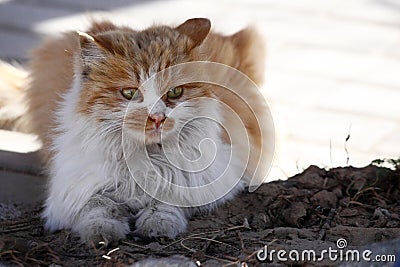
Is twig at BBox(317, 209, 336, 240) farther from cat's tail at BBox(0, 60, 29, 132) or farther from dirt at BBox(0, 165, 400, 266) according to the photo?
cat's tail at BBox(0, 60, 29, 132)

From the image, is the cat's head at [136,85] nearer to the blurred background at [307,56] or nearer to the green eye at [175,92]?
the green eye at [175,92]

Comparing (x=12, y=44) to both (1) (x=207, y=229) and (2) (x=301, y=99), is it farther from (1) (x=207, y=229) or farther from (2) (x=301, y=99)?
(1) (x=207, y=229)

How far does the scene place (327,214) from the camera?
3510mm

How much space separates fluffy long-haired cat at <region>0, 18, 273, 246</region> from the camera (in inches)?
126

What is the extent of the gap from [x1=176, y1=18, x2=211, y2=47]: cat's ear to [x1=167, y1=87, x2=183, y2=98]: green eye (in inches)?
7.5

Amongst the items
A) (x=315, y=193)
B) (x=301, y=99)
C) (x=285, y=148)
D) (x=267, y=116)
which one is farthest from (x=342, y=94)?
(x=315, y=193)

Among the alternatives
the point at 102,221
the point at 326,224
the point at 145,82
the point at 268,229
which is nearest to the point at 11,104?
the point at 102,221

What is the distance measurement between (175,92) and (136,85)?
0.47 ft

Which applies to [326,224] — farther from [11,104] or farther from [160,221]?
[11,104]

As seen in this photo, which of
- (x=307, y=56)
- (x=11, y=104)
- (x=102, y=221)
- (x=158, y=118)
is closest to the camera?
(x=158, y=118)

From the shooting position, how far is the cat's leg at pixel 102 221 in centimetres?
323

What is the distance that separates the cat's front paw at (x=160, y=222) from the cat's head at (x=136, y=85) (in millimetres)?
283

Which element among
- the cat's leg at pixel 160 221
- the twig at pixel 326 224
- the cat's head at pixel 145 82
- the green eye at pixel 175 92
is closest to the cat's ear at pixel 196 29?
the cat's head at pixel 145 82

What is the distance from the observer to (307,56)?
564 cm
